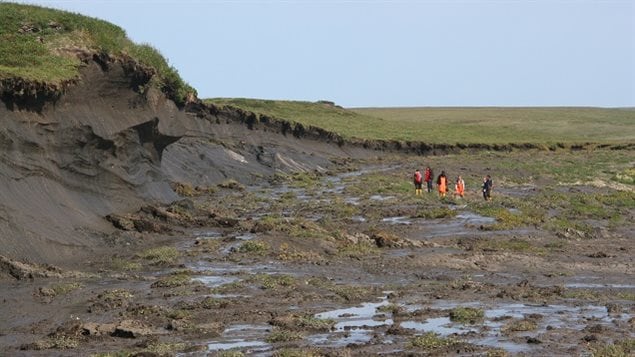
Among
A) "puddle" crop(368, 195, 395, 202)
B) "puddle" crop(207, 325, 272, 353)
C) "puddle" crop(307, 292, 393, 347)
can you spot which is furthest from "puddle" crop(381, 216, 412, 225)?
"puddle" crop(207, 325, 272, 353)

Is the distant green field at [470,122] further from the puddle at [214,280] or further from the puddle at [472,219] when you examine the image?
the puddle at [214,280]

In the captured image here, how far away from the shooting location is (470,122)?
13950cm

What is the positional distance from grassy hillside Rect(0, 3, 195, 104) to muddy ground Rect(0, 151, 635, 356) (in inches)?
208

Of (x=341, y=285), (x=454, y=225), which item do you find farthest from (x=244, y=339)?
(x=454, y=225)

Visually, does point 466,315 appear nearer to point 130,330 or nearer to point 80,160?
point 130,330

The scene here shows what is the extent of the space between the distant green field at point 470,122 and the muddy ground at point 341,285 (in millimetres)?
52553

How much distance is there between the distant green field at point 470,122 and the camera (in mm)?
104812

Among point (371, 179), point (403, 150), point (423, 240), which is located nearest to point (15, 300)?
point (423, 240)

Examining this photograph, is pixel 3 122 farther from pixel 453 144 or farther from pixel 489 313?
pixel 453 144

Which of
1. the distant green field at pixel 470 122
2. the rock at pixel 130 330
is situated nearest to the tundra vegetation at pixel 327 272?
the rock at pixel 130 330

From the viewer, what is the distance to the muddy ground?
15312 mm

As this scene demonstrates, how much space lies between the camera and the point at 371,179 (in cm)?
5991

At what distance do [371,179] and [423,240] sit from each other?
2915cm

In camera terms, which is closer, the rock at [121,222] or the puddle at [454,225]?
the rock at [121,222]
